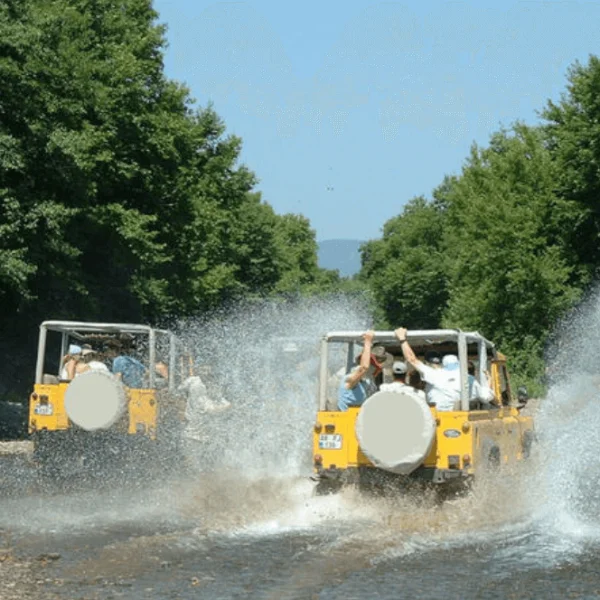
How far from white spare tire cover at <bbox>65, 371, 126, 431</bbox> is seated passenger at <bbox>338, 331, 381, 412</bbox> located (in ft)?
12.9

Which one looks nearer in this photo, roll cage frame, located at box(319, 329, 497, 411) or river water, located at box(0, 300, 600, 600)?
river water, located at box(0, 300, 600, 600)

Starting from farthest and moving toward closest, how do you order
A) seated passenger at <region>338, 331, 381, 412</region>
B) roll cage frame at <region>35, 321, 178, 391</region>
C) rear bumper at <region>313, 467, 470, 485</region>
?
roll cage frame at <region>35, 321, 178, 391</region>
seated passenger at <region>338, 331, 381, 412</region>
rear bumper at <region>313, 467, 470, 485</region>

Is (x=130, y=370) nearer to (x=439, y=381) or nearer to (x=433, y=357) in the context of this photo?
(x=433, y=357)

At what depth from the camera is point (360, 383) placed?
15289mm

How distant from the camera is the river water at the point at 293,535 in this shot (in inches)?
419

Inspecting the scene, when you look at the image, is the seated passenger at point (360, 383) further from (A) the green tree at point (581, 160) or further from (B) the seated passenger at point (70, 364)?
(A) the green tree at point (581, 160)

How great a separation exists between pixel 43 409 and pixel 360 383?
598 cm

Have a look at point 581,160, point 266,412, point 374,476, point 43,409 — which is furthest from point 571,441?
point 581,160

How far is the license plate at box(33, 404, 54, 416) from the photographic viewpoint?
19672mm

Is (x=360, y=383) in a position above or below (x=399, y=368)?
below

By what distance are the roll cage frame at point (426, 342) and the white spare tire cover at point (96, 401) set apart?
3.53m

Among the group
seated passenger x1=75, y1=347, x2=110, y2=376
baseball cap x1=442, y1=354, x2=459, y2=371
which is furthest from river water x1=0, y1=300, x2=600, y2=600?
seated passenger x1=75, y1=347, x2=110, y2=376

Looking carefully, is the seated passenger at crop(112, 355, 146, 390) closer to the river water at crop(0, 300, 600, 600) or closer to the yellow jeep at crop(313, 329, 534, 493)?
the river water at crop(0, 300, 600, 600)

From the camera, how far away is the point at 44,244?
117ft
